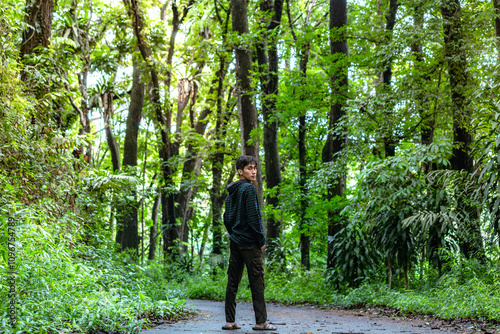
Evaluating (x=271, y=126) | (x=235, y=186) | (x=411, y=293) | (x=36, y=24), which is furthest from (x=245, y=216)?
(x=271, y=126)

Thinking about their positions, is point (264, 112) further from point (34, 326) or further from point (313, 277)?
point (34, 326)

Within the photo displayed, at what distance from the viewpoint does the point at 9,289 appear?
15.4 ft

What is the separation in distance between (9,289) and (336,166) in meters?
9.69

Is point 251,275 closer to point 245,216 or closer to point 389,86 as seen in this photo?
point 245,216

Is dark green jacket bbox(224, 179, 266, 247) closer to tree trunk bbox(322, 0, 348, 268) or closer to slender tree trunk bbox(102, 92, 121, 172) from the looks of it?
tree trunk bbox(322, 0, 348, 268)

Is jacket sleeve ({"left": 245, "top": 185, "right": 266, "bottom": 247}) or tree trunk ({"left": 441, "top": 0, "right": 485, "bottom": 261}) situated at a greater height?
tree trunk ({"left": 441, "top": 0, "right": 485, "bottom": 261})

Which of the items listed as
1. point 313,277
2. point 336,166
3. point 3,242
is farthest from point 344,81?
point 3,242

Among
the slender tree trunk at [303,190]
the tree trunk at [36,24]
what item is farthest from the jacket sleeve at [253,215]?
the slender tree trunk at [303,190]

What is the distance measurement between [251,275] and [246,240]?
48 centimetres

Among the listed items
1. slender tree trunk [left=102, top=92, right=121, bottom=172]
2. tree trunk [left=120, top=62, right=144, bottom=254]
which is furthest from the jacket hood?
tree trunk [left=120, top=62, right=144, bottom=254]

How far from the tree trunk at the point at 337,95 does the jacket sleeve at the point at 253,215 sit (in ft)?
23.9

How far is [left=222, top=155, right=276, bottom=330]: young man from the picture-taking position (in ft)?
20.8

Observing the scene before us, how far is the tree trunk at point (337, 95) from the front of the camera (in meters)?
13.6

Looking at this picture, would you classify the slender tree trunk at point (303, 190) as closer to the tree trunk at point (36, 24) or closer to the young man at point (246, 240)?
the tree trunk at point (36, 24)
